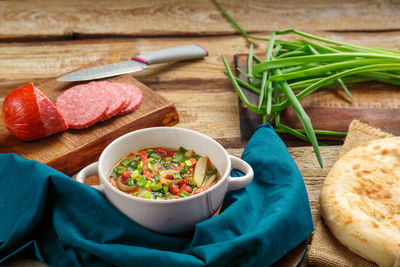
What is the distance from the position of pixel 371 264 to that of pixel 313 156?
2.07 feet

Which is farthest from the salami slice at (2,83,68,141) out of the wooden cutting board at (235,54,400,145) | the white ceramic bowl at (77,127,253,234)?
the wooden cutting board at (235,54,400,145)

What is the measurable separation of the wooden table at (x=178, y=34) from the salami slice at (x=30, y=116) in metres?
0.59

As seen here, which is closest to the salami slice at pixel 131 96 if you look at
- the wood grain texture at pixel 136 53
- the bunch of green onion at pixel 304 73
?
the wood grain texture at pixel 136 53

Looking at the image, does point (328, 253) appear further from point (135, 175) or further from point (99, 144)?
point (99, 144)

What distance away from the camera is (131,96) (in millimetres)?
2277

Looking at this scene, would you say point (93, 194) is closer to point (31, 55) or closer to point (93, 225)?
point (93, 225)

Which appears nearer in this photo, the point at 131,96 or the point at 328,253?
the point at 328,253

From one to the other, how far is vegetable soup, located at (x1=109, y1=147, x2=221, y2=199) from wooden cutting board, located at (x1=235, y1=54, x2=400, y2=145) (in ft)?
2.18

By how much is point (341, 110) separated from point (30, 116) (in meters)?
1.59

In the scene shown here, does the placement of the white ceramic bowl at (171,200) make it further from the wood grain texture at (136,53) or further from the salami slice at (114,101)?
the wood grain texture at (136,53)

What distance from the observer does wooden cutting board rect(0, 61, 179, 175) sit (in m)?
1.93

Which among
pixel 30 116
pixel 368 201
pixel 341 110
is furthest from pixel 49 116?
pixel 341 110

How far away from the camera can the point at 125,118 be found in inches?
86.4

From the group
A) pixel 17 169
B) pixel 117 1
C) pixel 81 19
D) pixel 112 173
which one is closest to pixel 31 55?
pixel 81 19
